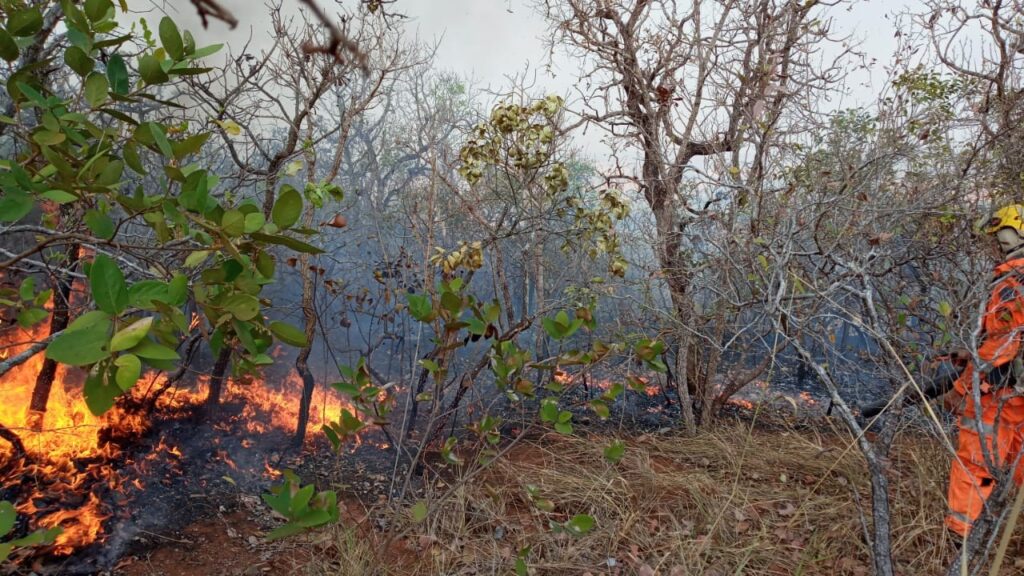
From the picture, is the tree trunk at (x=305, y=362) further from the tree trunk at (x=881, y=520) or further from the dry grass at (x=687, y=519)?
the tree trunk at (x=881, y=520)

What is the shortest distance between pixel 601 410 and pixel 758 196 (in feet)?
7.33

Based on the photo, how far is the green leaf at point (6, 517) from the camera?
97cm

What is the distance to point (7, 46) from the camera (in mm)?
986

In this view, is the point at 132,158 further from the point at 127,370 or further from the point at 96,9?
the point at 127,370

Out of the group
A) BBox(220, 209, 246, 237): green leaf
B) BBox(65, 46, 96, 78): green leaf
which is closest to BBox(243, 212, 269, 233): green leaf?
BBox(220, 209, 246, 237): green leaf

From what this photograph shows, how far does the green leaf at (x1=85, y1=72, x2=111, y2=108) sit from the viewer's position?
1.01 metres

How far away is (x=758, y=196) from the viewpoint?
3434 mm

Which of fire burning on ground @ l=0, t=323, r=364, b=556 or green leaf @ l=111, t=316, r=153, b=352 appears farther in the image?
fire burning on ground @ l=0, t=323, r=364, b=556

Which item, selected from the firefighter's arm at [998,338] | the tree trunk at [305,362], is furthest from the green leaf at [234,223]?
the tree trunk at [305,362]

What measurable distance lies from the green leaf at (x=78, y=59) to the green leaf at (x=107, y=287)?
54 centimetres

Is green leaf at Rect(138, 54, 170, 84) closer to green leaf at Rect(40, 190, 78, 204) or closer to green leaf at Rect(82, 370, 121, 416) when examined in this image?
green leaf at Rect(40, 190, 78, 204)

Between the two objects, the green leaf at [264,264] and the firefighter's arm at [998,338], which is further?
the firefighter's arm at [998,338]

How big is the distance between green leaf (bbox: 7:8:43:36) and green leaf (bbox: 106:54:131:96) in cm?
19

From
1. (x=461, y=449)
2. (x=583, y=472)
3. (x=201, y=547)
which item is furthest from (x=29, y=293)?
(x=461, y=449)
